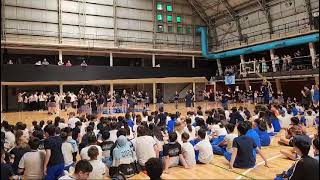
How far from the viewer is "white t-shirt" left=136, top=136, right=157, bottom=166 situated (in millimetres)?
6785

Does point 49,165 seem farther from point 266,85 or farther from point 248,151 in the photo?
point 266,85

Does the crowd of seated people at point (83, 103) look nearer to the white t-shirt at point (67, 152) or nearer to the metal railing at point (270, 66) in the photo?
the metal railing at point (270, 66)

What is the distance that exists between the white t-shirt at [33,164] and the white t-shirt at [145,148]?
6.93 ft

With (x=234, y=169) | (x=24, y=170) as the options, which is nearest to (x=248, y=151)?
(x=234, y=169)

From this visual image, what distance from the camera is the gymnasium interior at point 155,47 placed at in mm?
24250

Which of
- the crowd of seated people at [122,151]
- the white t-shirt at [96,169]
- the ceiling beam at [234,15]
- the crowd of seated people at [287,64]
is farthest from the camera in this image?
the ceiling beam at [234,15]

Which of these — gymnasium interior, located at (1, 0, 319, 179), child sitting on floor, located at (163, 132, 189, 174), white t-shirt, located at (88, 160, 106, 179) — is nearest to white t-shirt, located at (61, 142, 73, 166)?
white t-shirt, located at (88, 160, 106, 179)

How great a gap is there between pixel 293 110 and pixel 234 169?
8680 millimetres

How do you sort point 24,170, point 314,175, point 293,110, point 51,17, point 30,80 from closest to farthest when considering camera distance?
point 314,175 < point 24,170 < point 293,110 < point 30,80 < point 51,17

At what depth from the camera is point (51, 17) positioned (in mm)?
28297

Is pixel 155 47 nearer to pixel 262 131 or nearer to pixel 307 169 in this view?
pixel 262 131

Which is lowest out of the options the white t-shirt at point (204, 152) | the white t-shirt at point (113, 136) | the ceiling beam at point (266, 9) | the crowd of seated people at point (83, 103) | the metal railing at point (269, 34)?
the white t-shirt at point (204, 152)

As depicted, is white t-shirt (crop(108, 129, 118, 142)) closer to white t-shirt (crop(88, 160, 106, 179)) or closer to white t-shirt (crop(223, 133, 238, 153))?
white t-shirt (crop(88, 160, 106, 179))

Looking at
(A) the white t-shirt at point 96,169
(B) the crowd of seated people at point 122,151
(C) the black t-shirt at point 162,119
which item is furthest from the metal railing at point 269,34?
(A) the white t-shirt at point 96,169
